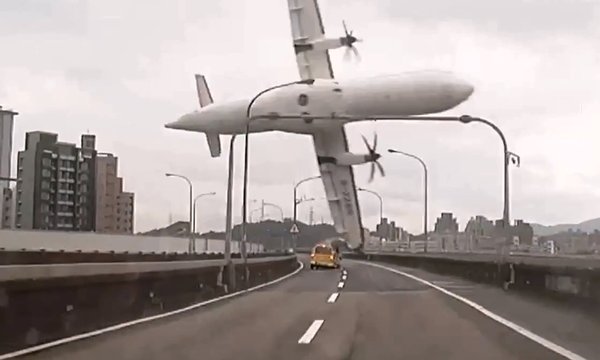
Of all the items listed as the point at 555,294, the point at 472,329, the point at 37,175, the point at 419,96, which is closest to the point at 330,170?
the point at 419,96

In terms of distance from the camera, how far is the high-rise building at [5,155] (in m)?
52.5

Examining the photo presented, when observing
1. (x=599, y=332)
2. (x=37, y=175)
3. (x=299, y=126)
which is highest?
(x=299, y=126)

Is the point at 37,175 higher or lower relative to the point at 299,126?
lower

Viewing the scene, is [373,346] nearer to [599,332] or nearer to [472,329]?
[472,329]

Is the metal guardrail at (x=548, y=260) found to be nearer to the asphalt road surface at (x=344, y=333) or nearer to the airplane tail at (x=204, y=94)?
the asphalt road surface at (x=344, y=333)

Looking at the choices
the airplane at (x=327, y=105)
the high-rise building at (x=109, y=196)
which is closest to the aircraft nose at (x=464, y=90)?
the airplane at (x=327, y=105)

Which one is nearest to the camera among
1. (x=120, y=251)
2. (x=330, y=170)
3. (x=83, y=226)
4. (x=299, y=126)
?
(x=120, y=251)

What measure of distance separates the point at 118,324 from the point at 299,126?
163ft

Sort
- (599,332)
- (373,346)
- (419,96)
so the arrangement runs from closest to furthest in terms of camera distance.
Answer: (373,346) → (599,332) → (419,96)

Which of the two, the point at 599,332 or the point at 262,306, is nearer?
the point at 599,332

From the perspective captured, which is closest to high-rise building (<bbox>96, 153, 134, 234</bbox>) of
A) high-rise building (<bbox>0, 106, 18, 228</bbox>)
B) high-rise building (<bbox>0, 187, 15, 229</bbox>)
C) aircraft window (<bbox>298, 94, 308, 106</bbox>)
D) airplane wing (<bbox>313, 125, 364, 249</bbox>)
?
high-rise building (<bbox>0, 187, 15, 229</bbox>)

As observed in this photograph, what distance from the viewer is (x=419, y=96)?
5478 cm

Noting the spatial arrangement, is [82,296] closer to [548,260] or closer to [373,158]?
[548,260]

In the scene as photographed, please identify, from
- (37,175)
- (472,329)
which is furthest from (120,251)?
(472,329)
